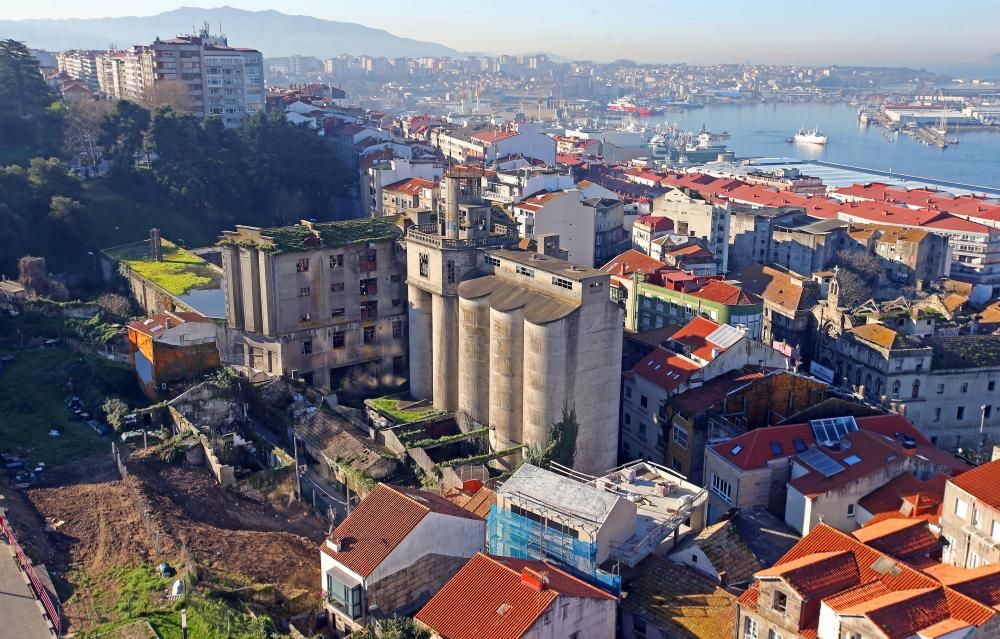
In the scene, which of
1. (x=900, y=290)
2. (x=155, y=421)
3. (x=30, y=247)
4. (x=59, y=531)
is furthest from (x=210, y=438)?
(x=900, y=290)

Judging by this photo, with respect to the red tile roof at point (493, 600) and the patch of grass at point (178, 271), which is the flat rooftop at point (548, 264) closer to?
the red tile roof at point (493, 600)

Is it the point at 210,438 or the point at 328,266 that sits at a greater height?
the point at 328,266

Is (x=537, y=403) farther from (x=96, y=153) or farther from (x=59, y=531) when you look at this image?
(x=96, y=153)

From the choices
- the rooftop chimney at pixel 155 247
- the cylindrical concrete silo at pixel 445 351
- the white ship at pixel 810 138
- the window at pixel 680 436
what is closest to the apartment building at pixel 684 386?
the window at pixel 680 436

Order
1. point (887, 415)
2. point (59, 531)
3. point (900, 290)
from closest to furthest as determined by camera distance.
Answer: point (59, 531) < point (887, 415) < point (900, 290)

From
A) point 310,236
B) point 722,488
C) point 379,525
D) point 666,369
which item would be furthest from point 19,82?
point 722,488

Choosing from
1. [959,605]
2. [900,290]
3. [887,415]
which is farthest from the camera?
[900,290]

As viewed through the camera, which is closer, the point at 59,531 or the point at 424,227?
the point at 59,531
